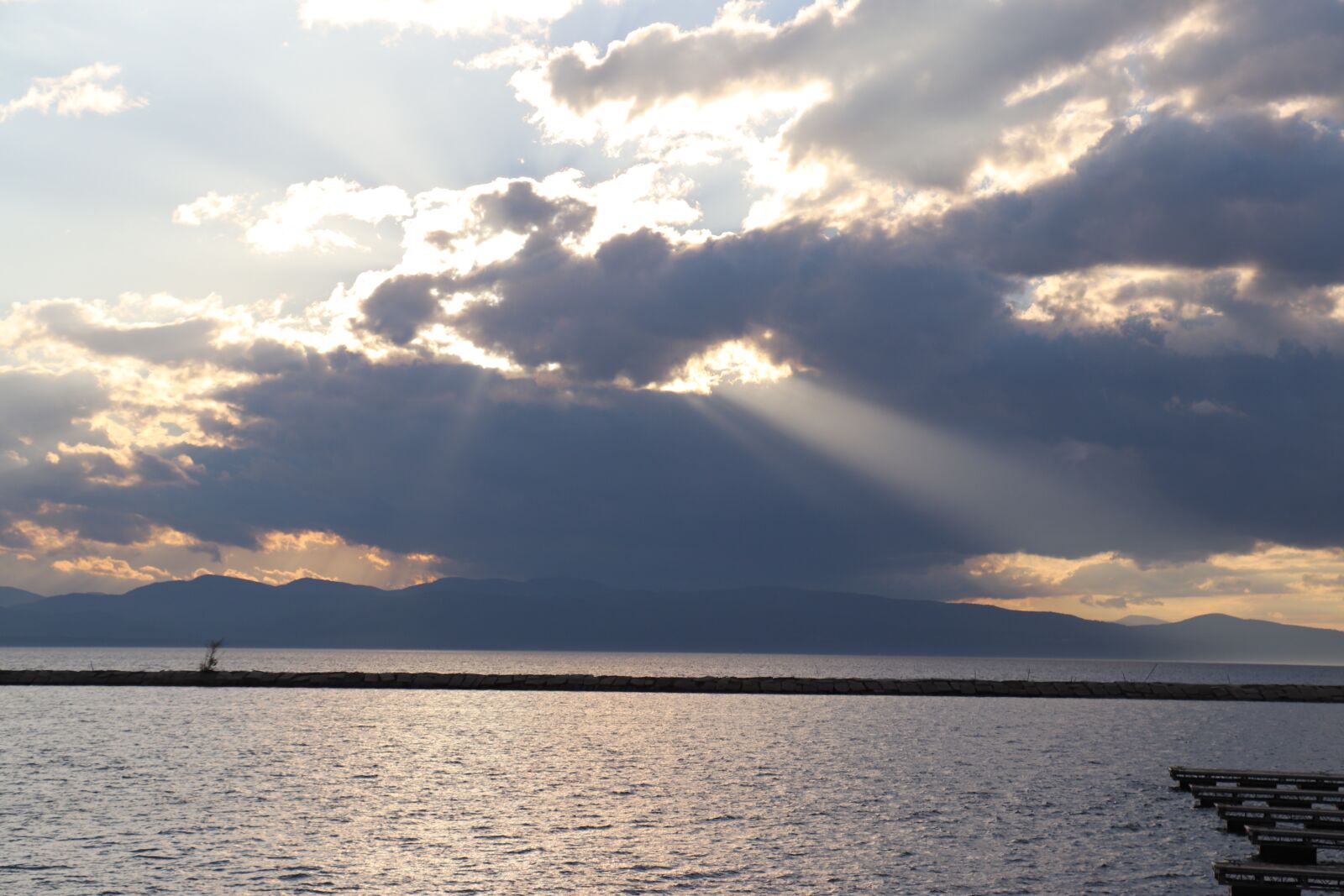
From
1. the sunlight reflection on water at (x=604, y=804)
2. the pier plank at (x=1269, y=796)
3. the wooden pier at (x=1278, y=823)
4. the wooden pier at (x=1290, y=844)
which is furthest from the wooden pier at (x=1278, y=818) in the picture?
the wooden pier at (x=1290, y=844)

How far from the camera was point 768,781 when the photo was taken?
5262cm

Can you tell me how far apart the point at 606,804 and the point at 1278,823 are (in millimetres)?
23354

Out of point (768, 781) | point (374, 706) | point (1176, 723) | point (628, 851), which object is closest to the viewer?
point (628, 851)

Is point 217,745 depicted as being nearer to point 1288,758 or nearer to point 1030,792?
point 1030,792

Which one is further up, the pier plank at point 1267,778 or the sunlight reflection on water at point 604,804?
the pier plank at point 1267,778

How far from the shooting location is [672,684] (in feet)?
424

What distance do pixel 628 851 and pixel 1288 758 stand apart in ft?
168

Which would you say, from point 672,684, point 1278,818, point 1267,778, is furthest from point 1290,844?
point 672,684

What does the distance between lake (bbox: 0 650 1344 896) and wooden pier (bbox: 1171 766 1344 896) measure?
125cm

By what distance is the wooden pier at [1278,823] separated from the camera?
27.7 m

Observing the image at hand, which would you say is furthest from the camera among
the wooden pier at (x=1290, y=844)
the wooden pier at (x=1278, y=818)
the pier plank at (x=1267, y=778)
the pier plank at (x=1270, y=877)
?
the pier plank at (x=1267, y=778)

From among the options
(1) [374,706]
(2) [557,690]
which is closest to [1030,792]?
(1) [374,706]

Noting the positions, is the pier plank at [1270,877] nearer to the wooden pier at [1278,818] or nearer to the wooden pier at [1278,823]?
the wooden pier at [1278,823]

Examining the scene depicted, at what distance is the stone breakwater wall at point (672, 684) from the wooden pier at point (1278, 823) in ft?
248
